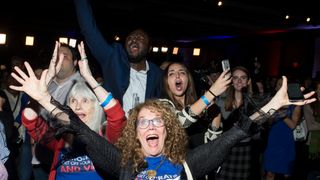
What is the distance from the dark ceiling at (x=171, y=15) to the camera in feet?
43.7

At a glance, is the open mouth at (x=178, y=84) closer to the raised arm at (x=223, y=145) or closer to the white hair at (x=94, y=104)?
the white hair at (x=94, y=104)

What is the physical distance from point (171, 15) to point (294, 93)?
14.1 m

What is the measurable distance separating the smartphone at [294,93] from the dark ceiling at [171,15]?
9954 millimetres

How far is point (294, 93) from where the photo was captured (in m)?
2.34

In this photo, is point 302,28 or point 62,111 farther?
point 302,28

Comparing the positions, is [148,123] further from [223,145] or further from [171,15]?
[171,15]

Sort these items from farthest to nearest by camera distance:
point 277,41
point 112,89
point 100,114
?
point 277,41
point 112,89
point 100,114

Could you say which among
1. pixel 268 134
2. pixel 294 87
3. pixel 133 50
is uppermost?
pixel 133 50

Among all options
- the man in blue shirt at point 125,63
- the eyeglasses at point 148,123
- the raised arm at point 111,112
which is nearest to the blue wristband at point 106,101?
the raised arm at point 111,112

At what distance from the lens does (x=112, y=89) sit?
3246 millimetres

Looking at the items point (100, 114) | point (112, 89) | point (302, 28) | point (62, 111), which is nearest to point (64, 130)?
point (62, 111)

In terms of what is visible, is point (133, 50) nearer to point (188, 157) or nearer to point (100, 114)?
point (100, 114)

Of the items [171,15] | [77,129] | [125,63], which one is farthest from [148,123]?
[171,15]

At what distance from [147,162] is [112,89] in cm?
126
